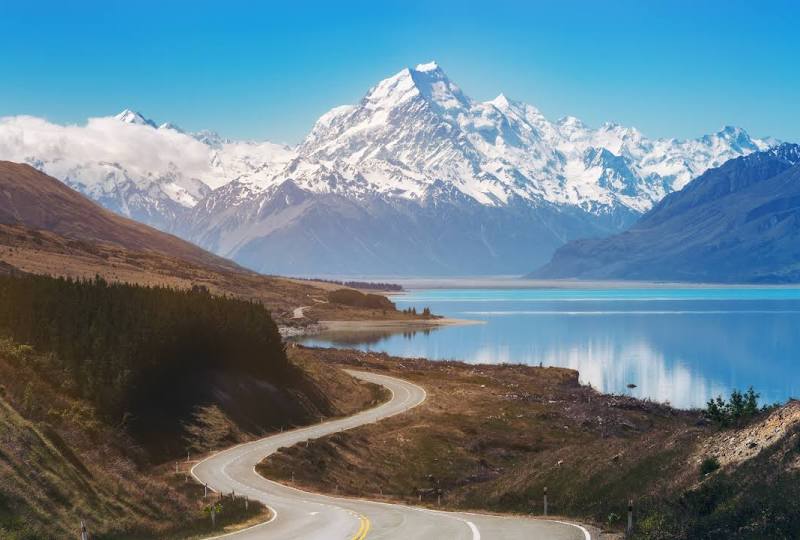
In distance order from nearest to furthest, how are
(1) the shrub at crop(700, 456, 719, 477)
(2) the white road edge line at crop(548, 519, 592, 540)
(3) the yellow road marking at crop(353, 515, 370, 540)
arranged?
(2) the white road edge line at crop(548, 519, 592, 540) → (3) the yellow road marking at crop(353, 515, 370, 540) → (1) the shrub at crop(700, 456, 719, 477)

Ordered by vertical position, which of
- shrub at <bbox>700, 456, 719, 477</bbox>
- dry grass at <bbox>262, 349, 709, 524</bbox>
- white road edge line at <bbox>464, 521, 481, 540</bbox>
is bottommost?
dry grass at <bbox>262, 349, 709, 524</bbox>

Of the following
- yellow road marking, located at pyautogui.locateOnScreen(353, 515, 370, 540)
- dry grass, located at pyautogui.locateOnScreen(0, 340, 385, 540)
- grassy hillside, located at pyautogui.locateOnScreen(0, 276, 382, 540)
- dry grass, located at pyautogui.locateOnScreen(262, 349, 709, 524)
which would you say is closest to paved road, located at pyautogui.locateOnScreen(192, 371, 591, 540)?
yellow road marking, located at pyautogui.locateOnScreen(353, 515, 370, 540)

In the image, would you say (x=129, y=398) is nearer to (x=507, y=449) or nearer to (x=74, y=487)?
(x=507, y=449)

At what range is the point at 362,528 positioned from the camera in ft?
117

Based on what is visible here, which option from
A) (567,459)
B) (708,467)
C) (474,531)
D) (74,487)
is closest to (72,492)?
(74,487)

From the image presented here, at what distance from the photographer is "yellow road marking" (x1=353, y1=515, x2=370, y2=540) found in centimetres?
3306

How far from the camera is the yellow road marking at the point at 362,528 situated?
33062mm

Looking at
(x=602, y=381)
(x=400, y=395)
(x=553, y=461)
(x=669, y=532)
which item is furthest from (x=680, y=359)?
(x=669, y=532)

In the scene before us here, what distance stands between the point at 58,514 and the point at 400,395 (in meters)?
70.3

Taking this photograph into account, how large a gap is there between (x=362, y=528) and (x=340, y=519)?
3547 mm

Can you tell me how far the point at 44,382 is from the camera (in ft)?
195

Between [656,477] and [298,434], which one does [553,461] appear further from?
[298,434]

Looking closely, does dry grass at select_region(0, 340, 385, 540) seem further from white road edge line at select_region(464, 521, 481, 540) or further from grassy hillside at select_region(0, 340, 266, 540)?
white road edge line at select_region(464, 521, 481, 540)

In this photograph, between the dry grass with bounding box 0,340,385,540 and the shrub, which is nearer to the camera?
the dry grass with bounding box 0,340,385,540
